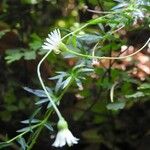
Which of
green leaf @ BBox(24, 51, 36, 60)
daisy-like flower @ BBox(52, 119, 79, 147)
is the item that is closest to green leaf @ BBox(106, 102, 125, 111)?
green leaf @ BBox(24, 51, 36, 60)

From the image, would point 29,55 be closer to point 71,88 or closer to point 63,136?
point 71,88

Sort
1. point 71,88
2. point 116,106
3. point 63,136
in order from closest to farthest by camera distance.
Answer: point 63,136
point 116,106
point 71,88

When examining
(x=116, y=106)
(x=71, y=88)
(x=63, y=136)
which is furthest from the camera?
(x=71, y=88)

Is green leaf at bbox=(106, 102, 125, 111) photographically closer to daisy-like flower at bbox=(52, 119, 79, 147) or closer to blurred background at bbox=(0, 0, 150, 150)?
blurred background at bbox=(0, 0, 150, 150)

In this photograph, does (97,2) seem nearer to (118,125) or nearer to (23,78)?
(23,78)

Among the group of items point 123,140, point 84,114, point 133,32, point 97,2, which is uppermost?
point 97,2

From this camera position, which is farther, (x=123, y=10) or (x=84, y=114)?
(x=84, y=114)

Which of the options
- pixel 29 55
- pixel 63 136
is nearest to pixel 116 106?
pixel 29 55

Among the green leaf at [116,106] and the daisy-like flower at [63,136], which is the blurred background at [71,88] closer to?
the green leaf at [116,106]

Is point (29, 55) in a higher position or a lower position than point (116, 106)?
higher

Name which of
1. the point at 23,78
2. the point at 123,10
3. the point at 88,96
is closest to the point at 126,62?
the point at 88,96

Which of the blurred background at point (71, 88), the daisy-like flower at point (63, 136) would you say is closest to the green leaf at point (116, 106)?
the blurred background at point (71, 88)
